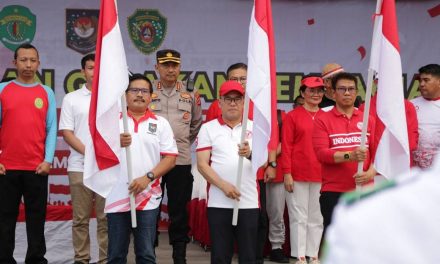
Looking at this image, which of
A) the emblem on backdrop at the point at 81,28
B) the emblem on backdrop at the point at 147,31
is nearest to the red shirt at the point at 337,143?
the emblem on backdrop at the point at 147,31

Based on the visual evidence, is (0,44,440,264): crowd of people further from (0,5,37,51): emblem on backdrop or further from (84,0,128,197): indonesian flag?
(0,5,37,51): emblem on backdrop

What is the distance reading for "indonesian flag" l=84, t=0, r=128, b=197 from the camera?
6.03 m

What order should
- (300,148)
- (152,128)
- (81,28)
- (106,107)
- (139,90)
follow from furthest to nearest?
(81,28), (300,148), (139,90), (152,128), (106,107)

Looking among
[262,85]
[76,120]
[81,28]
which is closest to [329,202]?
[262,85]

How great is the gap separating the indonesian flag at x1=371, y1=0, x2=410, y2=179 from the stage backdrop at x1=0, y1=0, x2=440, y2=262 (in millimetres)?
3746

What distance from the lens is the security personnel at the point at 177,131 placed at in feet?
23.8

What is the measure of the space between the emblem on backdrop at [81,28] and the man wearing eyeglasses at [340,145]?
12.2 ft

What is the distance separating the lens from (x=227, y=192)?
6.11 meters

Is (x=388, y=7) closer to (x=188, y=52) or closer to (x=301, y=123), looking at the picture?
(x=301, y=123)

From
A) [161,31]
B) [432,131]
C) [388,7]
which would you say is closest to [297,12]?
[161,31]

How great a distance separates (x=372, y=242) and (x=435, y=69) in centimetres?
678

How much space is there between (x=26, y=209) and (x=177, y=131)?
4.72 feet

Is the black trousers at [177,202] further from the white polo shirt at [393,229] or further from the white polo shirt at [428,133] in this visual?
the white polo shirt at [393,229]

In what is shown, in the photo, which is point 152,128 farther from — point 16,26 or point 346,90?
point 16,26
